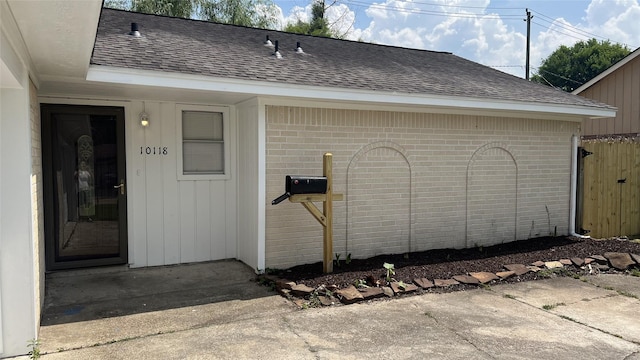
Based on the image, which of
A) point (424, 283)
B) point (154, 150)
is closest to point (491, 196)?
point (424, 283)

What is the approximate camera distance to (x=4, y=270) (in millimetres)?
3734

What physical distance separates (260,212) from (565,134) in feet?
19.7

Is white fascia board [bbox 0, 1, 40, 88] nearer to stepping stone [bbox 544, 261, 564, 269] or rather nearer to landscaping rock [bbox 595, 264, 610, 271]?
stepping stone [bbox 544, 261, 564, 269]

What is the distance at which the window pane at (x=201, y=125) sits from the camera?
6715 millimetres

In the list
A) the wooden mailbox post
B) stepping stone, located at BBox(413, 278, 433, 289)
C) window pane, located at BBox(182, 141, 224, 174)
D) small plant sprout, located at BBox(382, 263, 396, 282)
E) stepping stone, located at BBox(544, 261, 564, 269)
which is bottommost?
stepping stone, located at BBox(413, 278, 433, 289)

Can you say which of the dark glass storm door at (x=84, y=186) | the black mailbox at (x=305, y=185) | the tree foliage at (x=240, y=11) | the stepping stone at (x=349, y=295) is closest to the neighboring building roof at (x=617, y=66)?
the black mailbox at (x=305, y=185)

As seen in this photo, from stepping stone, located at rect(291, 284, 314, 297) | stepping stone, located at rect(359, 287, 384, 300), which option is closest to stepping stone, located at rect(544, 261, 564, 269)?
stepping stone, located at rect(359, 287, 384, 300)

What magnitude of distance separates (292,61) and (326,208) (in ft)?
7.52

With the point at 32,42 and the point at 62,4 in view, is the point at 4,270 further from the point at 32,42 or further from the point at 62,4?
the point at 62,4

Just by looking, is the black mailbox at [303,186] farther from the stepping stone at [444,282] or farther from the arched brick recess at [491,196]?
the arched brick recess at [491,196]

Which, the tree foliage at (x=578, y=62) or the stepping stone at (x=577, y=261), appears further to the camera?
the tree foliage at (x=578, y=62)

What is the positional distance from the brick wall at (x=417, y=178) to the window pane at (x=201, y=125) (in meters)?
1.11

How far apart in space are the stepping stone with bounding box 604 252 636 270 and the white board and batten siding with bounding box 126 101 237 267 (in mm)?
5642

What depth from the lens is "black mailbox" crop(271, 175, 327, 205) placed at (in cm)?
572
